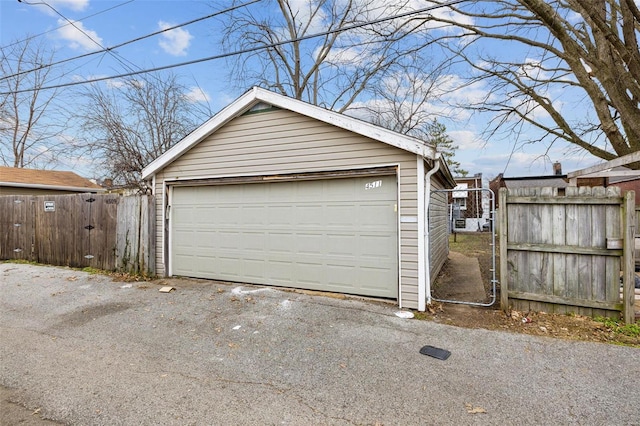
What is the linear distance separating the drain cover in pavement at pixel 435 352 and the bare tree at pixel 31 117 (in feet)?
62.8

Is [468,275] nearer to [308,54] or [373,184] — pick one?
[373,184]

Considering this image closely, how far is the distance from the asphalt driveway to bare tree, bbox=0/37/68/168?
53.4 ft

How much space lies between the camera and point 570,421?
94.5 inches

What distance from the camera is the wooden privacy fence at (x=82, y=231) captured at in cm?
720

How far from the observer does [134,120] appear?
40.1 ft

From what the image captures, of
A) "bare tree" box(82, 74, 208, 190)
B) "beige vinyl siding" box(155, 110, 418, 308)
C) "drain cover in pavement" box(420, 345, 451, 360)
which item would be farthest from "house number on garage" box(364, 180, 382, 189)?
"bare tree" box(82, 74, 208, 190)

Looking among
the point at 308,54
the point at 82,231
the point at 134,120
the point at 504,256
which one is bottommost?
the point at 504,256

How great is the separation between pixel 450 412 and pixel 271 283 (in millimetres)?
4194

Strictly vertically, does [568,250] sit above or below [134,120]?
below

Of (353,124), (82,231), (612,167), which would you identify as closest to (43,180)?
(82,231)

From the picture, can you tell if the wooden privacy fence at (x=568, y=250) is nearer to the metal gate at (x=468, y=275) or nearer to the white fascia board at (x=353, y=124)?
the metal gate at (x=468, y=275)

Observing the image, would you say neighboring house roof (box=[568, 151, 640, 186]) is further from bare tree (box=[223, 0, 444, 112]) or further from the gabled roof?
bare tree (box=[223, 0, 444, 112])

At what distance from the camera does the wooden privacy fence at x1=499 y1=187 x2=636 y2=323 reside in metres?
4.03

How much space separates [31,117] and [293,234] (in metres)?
22.5
